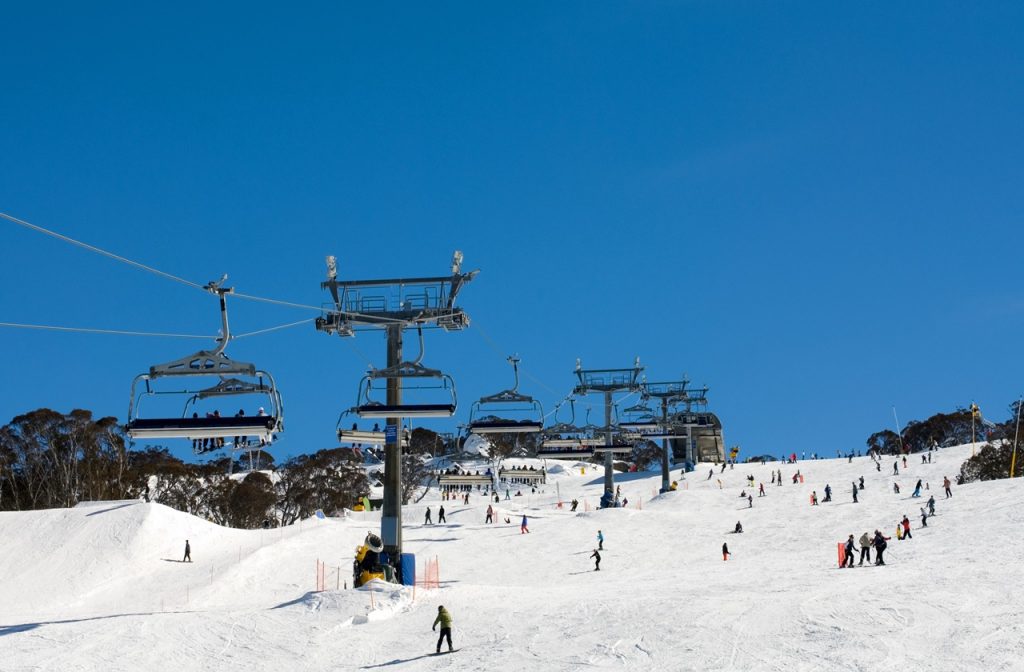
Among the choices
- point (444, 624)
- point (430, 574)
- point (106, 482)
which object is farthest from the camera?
point (106, 482)

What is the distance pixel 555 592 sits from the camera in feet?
113

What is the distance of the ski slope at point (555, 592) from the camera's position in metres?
25.4

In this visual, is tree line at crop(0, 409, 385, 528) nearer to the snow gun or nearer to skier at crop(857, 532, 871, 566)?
the snow gun

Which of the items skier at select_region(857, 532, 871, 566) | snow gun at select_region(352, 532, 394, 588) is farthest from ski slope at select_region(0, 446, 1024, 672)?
snow gun at select_region(352, 532, 394, 588)

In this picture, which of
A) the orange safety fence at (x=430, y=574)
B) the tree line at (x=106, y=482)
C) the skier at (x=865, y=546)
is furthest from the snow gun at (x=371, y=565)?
the tree line at (x=106, y=482)

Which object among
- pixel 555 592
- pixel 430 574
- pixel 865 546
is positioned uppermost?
pixel 865 546

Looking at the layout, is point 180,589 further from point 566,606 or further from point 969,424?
point 969,424

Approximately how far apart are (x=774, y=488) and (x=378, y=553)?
1535 inches

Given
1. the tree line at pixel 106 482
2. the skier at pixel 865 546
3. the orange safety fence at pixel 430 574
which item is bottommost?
the orange safety fence at pixel 430 574

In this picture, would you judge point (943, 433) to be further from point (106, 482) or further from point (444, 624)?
point (444, 624)

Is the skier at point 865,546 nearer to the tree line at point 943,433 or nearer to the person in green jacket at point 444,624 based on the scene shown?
the person in green jacket at point 444,624

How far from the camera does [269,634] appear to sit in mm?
29625

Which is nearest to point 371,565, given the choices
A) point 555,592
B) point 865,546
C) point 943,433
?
point 555,592

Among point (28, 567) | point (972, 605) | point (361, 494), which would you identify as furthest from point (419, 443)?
point (972, 605)
